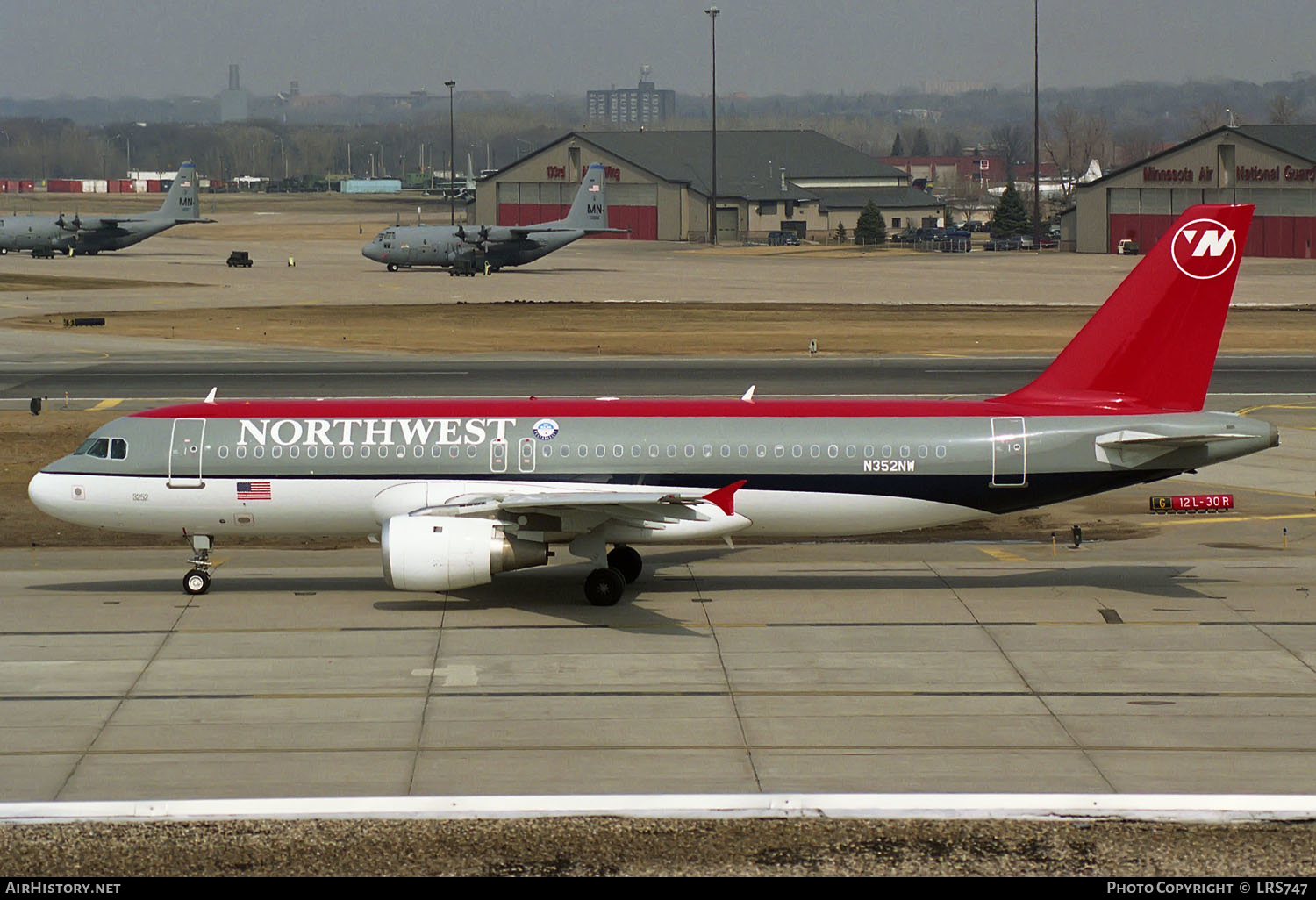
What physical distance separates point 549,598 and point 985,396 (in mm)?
32192

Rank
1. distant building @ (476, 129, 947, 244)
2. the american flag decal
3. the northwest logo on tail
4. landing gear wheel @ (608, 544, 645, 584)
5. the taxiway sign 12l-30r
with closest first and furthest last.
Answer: the american flag decal → the northwest logo on tail → landing gear wheel @ (608, 544, 645, 584) → the taxiway sign 12l-30r → distant building @ (476, 129, 947, 244)

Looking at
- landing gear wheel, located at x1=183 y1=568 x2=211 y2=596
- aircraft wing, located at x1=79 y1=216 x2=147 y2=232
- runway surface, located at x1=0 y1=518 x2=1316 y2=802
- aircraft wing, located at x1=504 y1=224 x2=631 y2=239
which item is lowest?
runway surface, located at x1=0 y1=518 x2=1316 y2=802

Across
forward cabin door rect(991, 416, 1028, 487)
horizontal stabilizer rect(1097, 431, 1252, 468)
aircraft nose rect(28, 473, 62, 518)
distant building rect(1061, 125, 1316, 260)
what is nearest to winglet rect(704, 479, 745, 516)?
forward cabin door rect(991, 416, 1028, 487)

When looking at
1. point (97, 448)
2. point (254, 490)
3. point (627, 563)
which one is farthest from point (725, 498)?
point (97, 448)

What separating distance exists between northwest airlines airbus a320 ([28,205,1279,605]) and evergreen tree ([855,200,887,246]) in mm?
151337

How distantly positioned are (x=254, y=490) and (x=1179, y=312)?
68.8ft

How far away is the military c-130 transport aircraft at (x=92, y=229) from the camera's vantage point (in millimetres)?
148375

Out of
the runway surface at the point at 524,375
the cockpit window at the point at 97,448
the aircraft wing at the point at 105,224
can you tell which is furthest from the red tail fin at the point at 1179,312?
the aircraft wing at the point at 105,224

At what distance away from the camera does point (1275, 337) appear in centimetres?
8362

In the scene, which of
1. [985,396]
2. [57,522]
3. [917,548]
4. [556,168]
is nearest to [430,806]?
[917,548]

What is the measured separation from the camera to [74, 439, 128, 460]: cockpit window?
112 feet

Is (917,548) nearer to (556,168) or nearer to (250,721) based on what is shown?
(250,721)

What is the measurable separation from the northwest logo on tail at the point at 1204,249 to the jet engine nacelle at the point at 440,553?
53.6 ft

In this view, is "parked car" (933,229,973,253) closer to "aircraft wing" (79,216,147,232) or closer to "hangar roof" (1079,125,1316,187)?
"hangar roof" (1079,125,1316,187)
